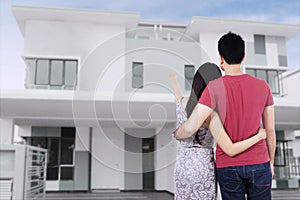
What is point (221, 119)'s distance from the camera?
43.7 inches

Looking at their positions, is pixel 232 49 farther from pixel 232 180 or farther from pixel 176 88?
pixel 232 180

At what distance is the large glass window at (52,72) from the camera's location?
8.85m

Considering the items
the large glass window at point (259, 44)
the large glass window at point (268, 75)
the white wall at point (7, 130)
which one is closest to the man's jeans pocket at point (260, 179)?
the white wall at point (7, 130)

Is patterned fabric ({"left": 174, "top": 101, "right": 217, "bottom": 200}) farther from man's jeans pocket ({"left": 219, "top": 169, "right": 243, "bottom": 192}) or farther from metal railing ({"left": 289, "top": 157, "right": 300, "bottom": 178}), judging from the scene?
metal railing ({"left": 289, "top": 157, "right": 300, "bottom": 178})

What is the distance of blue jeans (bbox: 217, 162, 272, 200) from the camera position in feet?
3.60

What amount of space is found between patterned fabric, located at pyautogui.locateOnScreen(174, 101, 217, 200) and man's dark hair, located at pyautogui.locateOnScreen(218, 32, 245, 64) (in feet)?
0.83

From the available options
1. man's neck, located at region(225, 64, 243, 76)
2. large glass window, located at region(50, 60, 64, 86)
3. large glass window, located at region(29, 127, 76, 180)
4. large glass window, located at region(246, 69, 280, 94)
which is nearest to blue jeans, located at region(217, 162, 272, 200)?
man's neck, located at region(225, 64, 243, 76)

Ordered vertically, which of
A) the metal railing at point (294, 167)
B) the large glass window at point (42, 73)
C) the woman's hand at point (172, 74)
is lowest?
the metal railing at point (294, 167)

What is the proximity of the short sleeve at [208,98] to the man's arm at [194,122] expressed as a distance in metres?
0.01

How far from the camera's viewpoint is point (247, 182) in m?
1.12

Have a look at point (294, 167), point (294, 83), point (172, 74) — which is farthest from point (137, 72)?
point (294, 83)

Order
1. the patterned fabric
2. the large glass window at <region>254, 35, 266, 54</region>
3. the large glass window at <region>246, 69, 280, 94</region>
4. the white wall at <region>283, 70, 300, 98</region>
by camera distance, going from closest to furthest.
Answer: the patterned fabric, the large glass window at <region>246, 69, 280, 94</region>, the large glass window at <region>254, 35, 266, 54</region>, the white wall at <region>283, 70, 300, 98</region>

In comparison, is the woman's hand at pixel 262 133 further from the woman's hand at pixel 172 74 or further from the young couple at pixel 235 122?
the woman's hand at pixel 172 74

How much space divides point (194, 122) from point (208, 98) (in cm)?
10
